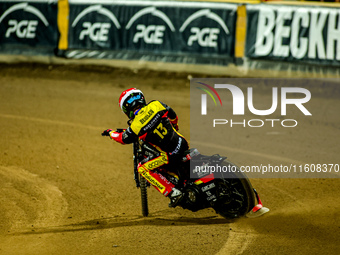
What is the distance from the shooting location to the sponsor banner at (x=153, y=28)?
15.2m

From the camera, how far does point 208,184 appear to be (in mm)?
6621

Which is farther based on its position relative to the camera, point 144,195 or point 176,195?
point 144,195

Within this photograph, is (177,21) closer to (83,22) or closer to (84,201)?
(83,22)

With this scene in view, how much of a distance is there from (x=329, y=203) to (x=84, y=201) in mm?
3867

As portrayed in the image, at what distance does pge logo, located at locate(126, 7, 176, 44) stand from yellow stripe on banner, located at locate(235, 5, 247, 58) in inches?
83.6

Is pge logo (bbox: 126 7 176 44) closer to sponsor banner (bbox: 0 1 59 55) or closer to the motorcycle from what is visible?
sponsor banner (bbox: 0 1 59 55)

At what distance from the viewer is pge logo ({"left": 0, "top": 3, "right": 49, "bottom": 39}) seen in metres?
16.7

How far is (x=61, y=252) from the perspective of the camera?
590cm

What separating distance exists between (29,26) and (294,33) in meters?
9.16

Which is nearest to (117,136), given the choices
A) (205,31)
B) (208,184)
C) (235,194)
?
(208,184)

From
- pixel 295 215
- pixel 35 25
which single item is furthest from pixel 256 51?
A: pixel 295 215

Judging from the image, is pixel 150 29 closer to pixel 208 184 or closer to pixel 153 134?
pixel 153 134

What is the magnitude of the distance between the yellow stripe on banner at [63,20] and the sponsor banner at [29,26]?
0.16 meters

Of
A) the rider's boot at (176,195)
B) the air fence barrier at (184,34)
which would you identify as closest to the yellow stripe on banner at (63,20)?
the air fence barrier at (184,34)
